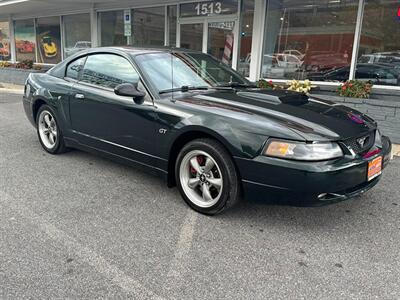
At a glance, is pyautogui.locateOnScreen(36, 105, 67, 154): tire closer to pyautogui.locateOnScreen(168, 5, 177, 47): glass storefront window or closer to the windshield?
the windshield

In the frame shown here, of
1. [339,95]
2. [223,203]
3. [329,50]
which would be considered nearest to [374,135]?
[223,203]

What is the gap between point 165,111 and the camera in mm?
3436

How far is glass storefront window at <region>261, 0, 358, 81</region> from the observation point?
8.01m

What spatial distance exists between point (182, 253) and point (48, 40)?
15.9 m

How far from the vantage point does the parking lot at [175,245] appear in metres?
2.33

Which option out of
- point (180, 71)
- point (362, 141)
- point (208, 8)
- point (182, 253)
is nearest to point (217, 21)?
point (208, 8)

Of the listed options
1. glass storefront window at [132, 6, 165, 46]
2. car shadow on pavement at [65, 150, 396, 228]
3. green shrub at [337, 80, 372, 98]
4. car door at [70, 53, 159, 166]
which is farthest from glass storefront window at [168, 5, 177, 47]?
car shadow on pavement at [65, 150, 396, 228]

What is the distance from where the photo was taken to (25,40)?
1727 centimetres

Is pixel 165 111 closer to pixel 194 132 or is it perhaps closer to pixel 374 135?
pixel 194 132

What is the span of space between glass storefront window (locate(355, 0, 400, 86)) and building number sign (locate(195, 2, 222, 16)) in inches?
155

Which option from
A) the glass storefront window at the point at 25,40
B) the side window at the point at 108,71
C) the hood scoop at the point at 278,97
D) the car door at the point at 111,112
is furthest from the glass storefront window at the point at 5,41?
the hood scoop at the point at 278,97

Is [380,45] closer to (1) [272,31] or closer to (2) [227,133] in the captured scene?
(1) [272,31]

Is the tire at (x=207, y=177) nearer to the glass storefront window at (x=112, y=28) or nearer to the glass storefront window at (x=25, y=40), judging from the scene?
the glass storefront window at (x=112, y=28)

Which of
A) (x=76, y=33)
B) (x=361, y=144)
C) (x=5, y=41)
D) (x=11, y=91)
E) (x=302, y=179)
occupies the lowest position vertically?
(x=11, y=91)
